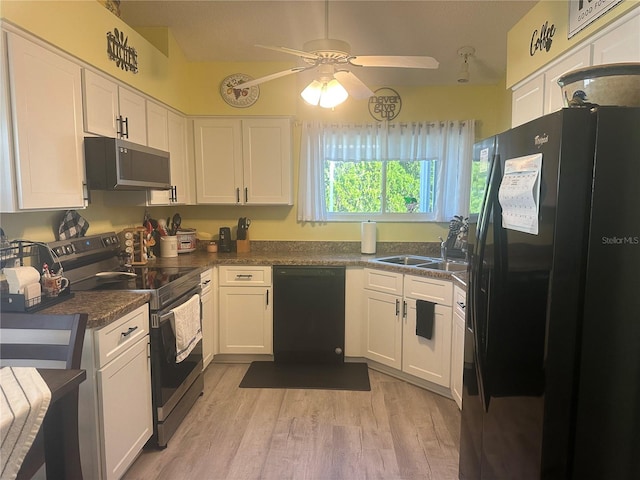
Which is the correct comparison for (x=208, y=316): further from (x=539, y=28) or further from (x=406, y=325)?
(x=539, y=28)

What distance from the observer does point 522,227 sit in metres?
1.32

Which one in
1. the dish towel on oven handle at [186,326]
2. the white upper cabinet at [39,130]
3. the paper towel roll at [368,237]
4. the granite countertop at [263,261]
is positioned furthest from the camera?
the paper towel roll at [368,237]

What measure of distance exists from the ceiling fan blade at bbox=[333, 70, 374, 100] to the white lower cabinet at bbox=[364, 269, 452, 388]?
4.45 ft

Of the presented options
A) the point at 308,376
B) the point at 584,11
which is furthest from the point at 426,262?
the point at 584,11

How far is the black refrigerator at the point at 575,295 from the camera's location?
44.3 inches

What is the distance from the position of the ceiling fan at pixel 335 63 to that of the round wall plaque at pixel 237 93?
1378 millimetres

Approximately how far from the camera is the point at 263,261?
3.29 meters

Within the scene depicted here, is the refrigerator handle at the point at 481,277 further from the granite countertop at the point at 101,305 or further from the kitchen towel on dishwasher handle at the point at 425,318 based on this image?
the granite countertop at the point at 101,305

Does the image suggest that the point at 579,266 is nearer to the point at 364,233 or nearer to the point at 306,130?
the point at 364,233

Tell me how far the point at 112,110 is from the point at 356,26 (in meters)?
1.82

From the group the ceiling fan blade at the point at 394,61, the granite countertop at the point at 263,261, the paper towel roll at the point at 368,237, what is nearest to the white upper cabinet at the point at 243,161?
the granite countertop at the point at 263,261

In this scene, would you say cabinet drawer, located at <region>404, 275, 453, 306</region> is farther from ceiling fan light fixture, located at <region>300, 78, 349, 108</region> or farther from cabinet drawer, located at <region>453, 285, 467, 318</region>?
ceiling fan light fixture, located at <region>300, 78, 349, 108</region>

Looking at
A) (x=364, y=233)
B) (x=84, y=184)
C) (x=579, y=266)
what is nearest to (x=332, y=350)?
(x=364, y=233)

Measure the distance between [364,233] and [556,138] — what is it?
252cm
